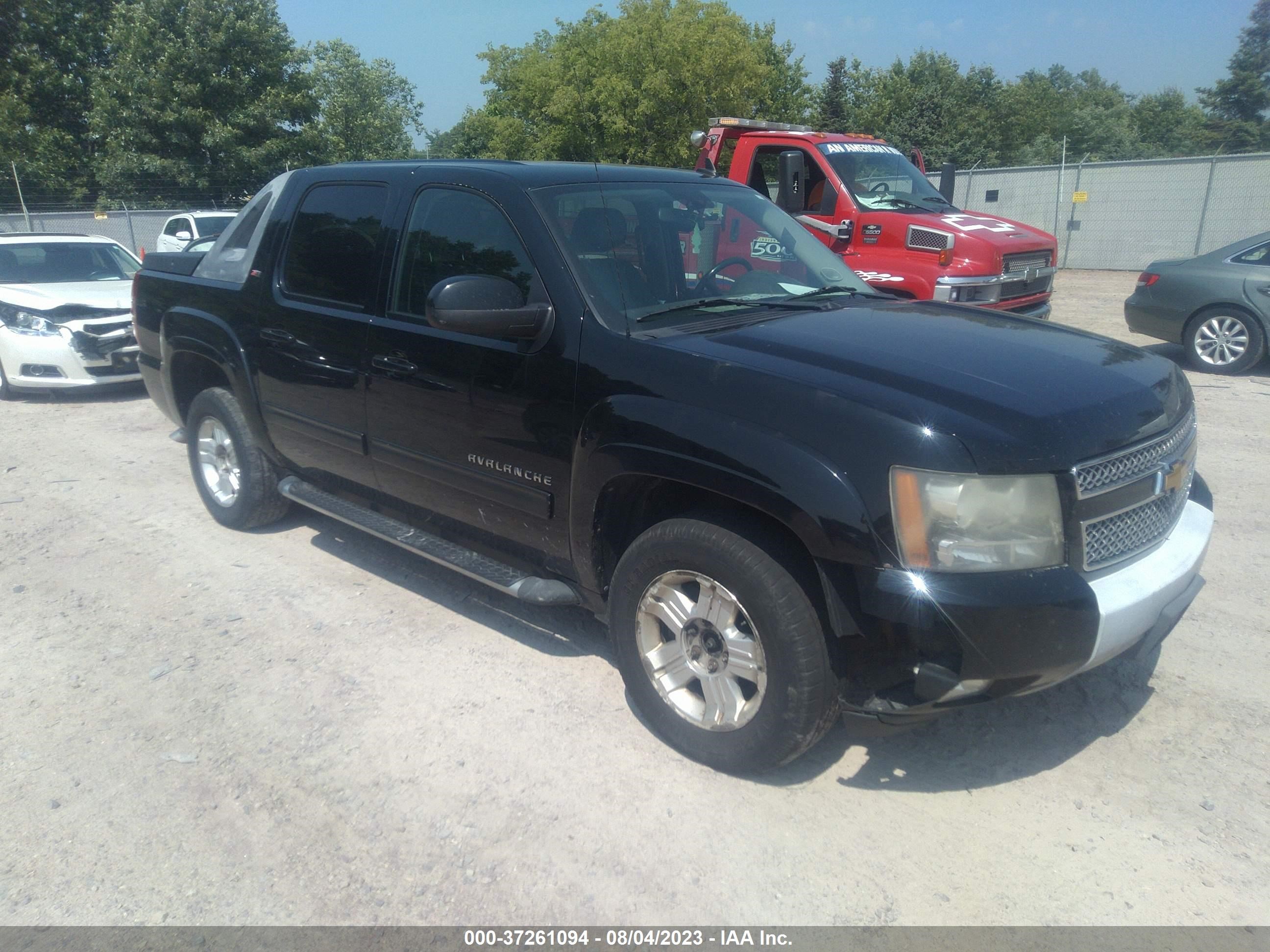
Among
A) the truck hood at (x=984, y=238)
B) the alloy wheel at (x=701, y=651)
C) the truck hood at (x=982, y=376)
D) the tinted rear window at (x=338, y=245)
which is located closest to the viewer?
the truck hood at (x=982, y=376)

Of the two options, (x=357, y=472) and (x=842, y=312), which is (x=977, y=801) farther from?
(x=357, y=472)

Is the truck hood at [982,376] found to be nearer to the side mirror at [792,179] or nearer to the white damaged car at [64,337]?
the side mirror at [792,179]

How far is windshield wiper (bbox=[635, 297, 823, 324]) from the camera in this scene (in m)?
3.52

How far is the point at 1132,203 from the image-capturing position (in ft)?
68.3

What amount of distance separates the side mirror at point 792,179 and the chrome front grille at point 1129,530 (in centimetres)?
680

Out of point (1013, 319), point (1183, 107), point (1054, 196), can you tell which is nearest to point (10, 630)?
point (1013, 319)

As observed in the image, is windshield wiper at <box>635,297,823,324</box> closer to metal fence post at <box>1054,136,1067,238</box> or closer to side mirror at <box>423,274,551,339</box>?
side mirror at <box>423,274,551,339</box>

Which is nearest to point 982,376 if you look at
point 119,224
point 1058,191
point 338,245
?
point 338,245

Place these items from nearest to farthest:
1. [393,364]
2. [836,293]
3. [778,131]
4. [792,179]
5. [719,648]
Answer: [719,648] < [393,364] < [836,293] < [792,179] < [778,131]

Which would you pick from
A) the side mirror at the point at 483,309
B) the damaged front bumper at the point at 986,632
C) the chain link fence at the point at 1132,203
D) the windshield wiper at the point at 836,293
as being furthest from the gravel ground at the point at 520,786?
the chain link fence at the point at 1132,203

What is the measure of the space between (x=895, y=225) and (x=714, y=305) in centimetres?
594

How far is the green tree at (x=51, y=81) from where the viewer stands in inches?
1284

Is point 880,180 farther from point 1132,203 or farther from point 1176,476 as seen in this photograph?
point 1132,203

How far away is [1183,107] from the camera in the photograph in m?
77.7
